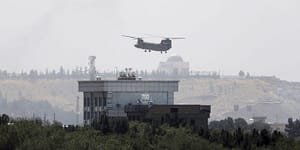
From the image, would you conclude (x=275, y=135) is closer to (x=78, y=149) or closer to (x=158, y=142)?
(x=158, y=142)

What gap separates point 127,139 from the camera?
161500 millimetres

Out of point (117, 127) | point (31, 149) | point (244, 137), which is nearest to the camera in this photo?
point (31, 149)

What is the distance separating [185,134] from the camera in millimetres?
165500

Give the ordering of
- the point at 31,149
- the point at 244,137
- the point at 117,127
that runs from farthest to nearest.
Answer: the point at 117,127
the point at 244,137
the point at 31,149

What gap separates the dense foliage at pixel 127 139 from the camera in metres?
147

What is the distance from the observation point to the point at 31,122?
17012 centimetres

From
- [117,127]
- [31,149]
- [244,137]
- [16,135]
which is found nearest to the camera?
Answer: [31,149]

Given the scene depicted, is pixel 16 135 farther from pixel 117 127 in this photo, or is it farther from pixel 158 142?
pixel 117 127

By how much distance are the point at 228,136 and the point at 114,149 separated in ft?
72.2

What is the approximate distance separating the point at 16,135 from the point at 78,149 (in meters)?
11.5

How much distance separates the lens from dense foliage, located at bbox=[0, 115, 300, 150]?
147250mm

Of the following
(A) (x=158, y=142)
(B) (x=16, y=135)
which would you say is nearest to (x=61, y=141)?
(B) (x=16, y=135)

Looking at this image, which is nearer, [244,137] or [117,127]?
[244,137]

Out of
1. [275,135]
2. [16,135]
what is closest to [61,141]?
[16,135]
